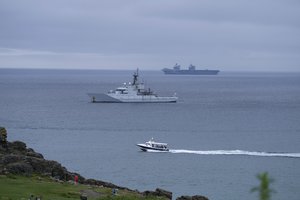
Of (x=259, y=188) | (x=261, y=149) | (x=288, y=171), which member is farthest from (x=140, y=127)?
(x=259, y=188)

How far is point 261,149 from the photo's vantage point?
2016 inches

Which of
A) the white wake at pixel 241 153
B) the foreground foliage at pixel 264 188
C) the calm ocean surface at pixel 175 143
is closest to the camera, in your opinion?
the foreground foliage at pixel 264 188

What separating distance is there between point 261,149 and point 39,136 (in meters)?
23.4

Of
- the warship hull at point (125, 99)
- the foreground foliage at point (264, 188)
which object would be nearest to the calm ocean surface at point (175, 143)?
the warship hull at point (125, 99)

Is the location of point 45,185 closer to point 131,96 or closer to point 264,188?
point 264,188

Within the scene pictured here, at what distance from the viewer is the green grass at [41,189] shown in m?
18.1

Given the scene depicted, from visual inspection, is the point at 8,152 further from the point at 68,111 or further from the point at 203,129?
the point at 68,111

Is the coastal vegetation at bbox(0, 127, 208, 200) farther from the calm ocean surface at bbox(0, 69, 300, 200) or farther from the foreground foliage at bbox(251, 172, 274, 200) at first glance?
the foreground foliage at bbox(251, 172, 274, 200)

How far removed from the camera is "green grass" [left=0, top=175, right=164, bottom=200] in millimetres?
18125

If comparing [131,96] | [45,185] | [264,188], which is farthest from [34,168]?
[131,96]

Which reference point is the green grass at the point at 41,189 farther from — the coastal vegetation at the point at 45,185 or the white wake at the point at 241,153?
the white wake at the point at 241,153

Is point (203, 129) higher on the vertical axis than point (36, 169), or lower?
higher

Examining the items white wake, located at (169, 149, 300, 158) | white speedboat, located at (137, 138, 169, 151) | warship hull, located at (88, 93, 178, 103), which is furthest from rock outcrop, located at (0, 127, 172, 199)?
warship hull, located at (88, 93, 178, 103)

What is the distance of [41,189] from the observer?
64.0ft
